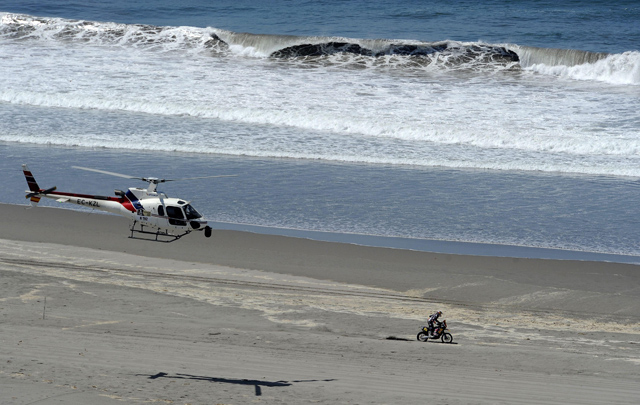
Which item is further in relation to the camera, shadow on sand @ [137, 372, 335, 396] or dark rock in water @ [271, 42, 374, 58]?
dark rock in water @ [271, 42, 374, 58]

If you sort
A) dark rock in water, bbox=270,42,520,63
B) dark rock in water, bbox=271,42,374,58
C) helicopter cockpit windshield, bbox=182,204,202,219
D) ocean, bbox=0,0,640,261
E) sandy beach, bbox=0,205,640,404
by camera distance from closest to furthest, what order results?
sandy beach, bbox=0,205,640,404 → helicopter cockpit windshield, bbox=182,204,202,219 → ocean, bbox=0,0,640,261 → dark rock in water, bbox=270,42,520,63 → dark rock in water, bbox=271,42,374,58

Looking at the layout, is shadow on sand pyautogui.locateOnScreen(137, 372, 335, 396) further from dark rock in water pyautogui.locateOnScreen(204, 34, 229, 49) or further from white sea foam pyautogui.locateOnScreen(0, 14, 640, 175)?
dark rock in water pyautogui.locateOnScreen(204, 34, 229, 49)

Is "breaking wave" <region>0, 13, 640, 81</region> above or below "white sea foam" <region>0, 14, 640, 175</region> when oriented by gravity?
above

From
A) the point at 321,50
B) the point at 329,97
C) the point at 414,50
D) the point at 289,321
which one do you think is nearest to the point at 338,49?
the point at 321,50

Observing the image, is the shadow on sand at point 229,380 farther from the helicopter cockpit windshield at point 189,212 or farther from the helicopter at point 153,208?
the helicopter cockpit windshield at point 189,212

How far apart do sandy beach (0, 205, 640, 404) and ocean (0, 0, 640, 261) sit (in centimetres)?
139

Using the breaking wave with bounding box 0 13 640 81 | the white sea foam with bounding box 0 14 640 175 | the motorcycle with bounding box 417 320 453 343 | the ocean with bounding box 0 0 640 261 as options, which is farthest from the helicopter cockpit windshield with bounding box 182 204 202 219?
the breaking wave with bounding box 0 13 640 81

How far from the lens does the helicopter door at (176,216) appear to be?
13.1 meters

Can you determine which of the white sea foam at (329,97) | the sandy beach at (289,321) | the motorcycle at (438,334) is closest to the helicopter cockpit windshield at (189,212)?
the sandy beach at (289,321)

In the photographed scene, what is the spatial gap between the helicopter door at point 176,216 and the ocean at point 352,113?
226 cm

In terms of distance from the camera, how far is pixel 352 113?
987 inches

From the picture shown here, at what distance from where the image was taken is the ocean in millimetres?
16391

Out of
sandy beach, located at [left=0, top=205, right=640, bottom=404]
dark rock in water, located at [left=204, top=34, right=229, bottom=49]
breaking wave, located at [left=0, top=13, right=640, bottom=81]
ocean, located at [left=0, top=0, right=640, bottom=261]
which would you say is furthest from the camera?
dark rock in water, located at [left=204, top=34, right=229, bottom=49]

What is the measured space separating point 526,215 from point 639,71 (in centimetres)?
1688
